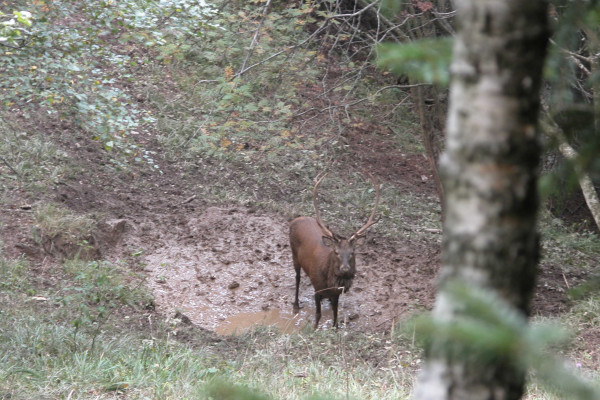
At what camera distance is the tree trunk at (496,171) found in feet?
4.26

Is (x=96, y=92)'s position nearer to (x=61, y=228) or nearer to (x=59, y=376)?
(x=61, y=228)

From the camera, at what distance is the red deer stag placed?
312 inches

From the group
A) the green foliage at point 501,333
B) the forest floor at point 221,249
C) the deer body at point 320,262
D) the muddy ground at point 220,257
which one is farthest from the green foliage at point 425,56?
the muddy ground at point 220,257

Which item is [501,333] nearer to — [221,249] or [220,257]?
[220,257]

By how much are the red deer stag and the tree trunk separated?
6392 millimetres

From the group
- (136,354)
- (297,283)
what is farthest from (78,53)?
(297,283)

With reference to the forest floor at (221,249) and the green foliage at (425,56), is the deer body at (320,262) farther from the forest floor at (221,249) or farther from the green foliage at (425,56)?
the green foliage at (425,56)

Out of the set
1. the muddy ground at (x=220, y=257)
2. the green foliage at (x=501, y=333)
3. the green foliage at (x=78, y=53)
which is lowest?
the muddy ground at (x=220, y=257)

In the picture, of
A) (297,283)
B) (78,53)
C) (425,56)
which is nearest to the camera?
(425,56)

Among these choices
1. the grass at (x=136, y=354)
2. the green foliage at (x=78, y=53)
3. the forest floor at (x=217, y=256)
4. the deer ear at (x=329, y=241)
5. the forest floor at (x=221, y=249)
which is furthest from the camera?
the forest floor at (x=217, y=256)

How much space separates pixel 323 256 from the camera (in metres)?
8.55

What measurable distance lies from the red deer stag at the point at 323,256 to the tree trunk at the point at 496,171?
6.39m

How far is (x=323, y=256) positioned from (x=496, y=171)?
7293mm

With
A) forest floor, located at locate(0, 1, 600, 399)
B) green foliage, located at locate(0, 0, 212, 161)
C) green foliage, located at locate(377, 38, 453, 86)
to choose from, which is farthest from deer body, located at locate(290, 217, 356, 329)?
green foliage, located at locate(377, 38, 453, 86)
